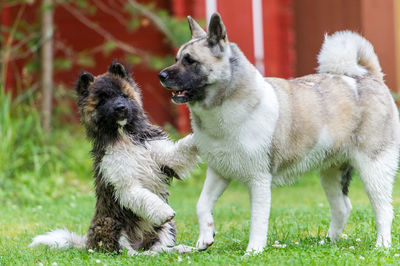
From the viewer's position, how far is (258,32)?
12.8 m

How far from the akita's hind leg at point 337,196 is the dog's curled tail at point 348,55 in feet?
2.93

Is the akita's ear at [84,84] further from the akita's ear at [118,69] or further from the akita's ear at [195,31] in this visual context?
the akita's ear at [195,31]

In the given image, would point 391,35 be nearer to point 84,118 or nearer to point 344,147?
point 344,147

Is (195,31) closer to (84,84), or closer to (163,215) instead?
(84,84)

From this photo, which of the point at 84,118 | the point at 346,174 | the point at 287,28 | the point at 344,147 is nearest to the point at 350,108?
the point at 344,147

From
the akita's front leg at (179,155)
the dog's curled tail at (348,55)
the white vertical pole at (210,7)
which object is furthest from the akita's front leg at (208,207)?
the white vertical pole at (210,7)

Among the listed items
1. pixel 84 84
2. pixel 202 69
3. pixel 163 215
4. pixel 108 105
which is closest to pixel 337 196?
pixel 163 215

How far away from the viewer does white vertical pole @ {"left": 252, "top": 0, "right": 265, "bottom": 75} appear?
12711 mm

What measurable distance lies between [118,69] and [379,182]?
251 centimetres

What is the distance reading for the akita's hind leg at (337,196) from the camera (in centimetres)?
577

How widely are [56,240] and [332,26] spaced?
824 cm

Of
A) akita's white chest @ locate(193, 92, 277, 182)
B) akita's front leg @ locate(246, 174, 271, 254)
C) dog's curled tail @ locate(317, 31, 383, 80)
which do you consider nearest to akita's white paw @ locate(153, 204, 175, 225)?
akita's white chest @ locate(193, 92, 277, 182)

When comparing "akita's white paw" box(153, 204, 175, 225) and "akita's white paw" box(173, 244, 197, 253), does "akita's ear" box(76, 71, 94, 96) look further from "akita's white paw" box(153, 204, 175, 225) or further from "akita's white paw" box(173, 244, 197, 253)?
"akita's white paw" box(173, 244, 197, 253)

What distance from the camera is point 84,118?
5.74 meters
